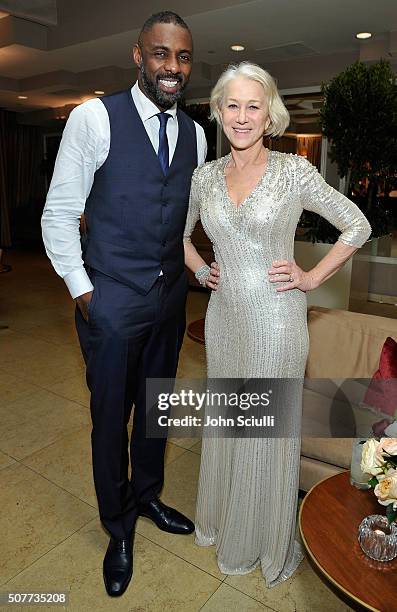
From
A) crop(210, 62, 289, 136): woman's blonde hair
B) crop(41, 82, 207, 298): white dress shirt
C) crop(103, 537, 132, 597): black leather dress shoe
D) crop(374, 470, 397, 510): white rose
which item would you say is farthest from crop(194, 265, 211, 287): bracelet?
crop(103, 537, 132, 597): black leather dress shoe

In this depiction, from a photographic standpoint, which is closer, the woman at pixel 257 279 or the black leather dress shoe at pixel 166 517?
the woman at pixel 257 279

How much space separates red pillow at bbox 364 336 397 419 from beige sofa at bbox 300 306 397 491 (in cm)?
11

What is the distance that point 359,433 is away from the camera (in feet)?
7.23

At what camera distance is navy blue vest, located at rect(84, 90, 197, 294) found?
155 cm

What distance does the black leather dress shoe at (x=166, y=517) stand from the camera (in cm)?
205

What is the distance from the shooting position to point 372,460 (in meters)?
1.23

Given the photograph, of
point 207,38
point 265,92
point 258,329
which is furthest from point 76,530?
point 207,38

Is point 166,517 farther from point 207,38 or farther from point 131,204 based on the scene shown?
point 207,38

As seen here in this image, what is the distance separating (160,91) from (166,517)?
1659 millimetres

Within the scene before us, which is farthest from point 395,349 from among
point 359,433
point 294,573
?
point 294,573

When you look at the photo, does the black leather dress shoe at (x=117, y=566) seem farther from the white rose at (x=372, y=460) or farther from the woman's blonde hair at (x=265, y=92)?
the woman's blonde hair at (x=265, y=92)

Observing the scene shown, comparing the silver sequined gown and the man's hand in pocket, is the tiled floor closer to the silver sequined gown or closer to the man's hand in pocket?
the silver sequined gown

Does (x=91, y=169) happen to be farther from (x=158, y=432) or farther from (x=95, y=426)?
(x=158, y=432)

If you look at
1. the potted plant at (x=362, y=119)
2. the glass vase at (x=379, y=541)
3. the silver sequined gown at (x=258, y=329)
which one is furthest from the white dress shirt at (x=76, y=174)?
the potted plant at (x=362, y=119)
